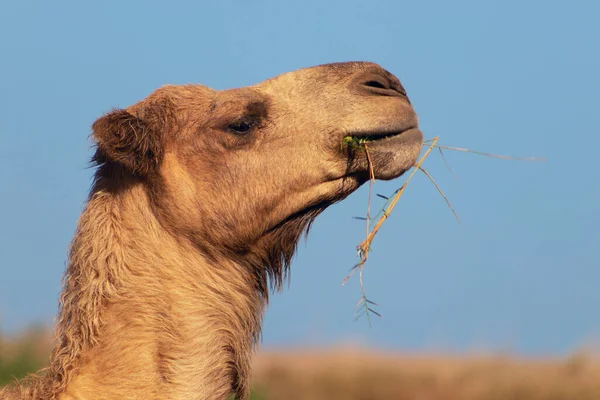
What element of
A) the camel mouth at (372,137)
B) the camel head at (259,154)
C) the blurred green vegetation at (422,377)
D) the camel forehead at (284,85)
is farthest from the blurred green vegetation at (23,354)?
the camel mouth at (372,137)

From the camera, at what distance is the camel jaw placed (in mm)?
4066

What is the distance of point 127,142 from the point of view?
3.98 m

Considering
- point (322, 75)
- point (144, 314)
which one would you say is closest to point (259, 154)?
point (322, 75)

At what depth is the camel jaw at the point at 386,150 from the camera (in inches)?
160

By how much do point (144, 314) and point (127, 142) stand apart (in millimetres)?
781

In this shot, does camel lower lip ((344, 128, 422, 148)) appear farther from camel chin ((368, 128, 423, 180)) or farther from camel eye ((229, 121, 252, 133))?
camel eye ((229, 121, 252, 133))

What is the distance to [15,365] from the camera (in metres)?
8.80

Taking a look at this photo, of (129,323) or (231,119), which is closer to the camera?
(129,323)

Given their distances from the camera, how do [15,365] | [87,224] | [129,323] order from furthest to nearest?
[15,365] < [87,224] < [129,323]

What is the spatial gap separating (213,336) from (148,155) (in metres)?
0.86

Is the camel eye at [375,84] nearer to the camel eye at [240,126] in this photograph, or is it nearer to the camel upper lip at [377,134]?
the camel upper lip at [377,134]

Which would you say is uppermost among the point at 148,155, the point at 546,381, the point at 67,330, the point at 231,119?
the point at 546,381

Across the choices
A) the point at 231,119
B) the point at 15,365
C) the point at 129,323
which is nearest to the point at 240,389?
the point at 129,323

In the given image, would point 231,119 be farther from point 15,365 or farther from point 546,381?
point 546,381
